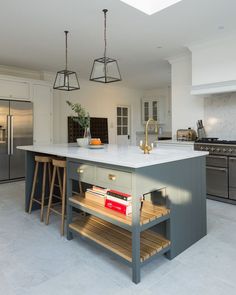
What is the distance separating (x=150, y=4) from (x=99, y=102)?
4.67 m

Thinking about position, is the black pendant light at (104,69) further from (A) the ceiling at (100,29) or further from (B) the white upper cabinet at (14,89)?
(B) the white upper cabinet at (14,89)

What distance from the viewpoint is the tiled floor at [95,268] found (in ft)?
5.78

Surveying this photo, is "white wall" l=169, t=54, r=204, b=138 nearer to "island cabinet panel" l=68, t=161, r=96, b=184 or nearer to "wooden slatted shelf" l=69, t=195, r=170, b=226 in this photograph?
"wooden slatted shelf" l=69, t=195, r=170, b=226

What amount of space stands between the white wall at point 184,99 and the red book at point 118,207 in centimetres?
326

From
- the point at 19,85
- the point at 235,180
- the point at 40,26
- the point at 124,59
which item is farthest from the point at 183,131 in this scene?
the point at 19,85

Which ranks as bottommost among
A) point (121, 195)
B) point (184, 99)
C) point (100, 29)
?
point (121, 195)

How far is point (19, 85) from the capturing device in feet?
18.2

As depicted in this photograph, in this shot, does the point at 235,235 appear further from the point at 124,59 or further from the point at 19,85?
the point at 19,85

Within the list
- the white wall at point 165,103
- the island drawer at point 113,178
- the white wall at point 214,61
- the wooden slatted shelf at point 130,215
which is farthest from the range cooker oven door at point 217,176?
the white wall at point 165,103

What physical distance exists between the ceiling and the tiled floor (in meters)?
2.79

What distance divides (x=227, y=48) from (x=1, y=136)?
4.82 metres

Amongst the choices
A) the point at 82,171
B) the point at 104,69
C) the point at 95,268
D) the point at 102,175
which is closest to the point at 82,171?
the point at 82,171

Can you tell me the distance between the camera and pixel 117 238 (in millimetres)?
2205

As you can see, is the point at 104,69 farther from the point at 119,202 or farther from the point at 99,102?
the point at 99,102
